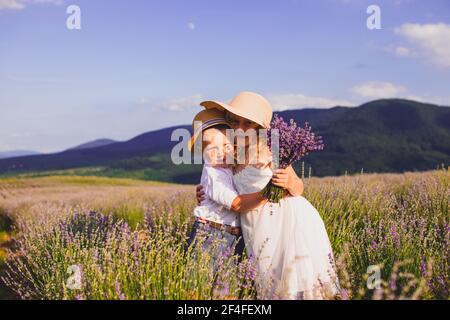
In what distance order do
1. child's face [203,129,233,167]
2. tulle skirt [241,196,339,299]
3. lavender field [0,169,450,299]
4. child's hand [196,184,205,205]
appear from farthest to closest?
child's hand [196,184,205,205]
child's face [203,129,233,167]
tulle skirt [241,196,339,299]
lavender field [0,169,450,299]

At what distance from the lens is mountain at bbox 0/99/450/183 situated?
47.1 m

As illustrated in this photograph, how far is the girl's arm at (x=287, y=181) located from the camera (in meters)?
3.31

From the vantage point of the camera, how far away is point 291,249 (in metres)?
3.48

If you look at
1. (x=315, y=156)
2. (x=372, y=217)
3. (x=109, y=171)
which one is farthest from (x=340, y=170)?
(x=372, y=217)

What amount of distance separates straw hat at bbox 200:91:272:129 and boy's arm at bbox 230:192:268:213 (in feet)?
1.80

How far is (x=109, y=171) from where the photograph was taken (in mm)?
53562

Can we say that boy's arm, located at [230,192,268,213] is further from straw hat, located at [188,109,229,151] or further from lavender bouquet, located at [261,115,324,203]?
straw hat, located at [188,109,229,151]

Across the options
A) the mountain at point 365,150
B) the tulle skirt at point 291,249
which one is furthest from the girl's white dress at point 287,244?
the mountain at point 365,150

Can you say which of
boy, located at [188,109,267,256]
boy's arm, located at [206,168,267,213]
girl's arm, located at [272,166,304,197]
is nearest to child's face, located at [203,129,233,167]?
boy, located at [188,109,267,256]

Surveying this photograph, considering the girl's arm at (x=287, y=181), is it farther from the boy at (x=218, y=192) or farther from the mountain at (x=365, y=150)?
the mountain at (x=365, y=150)

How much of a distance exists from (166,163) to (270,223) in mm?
52692

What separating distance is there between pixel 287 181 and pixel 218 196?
0.55m

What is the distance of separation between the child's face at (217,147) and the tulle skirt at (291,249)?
1.59 ft

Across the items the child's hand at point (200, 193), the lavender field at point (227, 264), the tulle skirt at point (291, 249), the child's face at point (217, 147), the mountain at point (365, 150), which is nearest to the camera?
the lavender field at point (227, 264)
